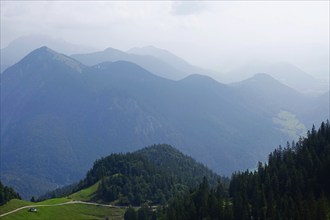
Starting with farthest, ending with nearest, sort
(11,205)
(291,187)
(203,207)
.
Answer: (11,205) → (203,207) → (291,187)

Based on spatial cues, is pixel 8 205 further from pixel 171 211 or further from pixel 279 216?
pixel 279 216

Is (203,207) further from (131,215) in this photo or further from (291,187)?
(131,215)

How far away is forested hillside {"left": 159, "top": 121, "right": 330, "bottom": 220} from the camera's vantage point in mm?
123875

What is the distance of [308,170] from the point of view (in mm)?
151875

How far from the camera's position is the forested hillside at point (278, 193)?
124m

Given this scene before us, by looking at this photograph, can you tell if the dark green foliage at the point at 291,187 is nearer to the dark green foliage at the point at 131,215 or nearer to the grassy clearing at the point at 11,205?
the dark green foliage at the point at 131,215

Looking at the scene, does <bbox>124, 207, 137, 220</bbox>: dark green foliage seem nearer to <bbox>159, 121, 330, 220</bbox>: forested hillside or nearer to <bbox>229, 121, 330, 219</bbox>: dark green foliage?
<bbox>159, 121, 330, 220</bbox>: forested hillside

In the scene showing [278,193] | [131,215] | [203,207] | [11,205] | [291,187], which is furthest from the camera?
[11,205]

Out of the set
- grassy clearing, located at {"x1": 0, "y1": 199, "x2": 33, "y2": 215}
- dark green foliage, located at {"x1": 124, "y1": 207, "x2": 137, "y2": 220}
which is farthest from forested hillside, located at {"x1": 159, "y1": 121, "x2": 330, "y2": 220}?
grassy clearing, located at {"x1": 0, "y1": 199, "x2": 33, "y2": 215}

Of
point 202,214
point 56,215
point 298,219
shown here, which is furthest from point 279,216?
point 56,215

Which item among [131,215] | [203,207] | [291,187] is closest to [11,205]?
[131,215]

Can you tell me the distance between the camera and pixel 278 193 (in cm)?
14425

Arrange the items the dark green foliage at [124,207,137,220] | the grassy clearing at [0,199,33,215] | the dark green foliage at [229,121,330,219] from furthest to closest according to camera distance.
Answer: the dark green foliage at [124,207,137,220] < the grassy clearing at [0,199,33,215] < the dark green foliage at [229,121,330,219]

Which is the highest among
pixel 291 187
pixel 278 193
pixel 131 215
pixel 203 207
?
pixel 291 187
